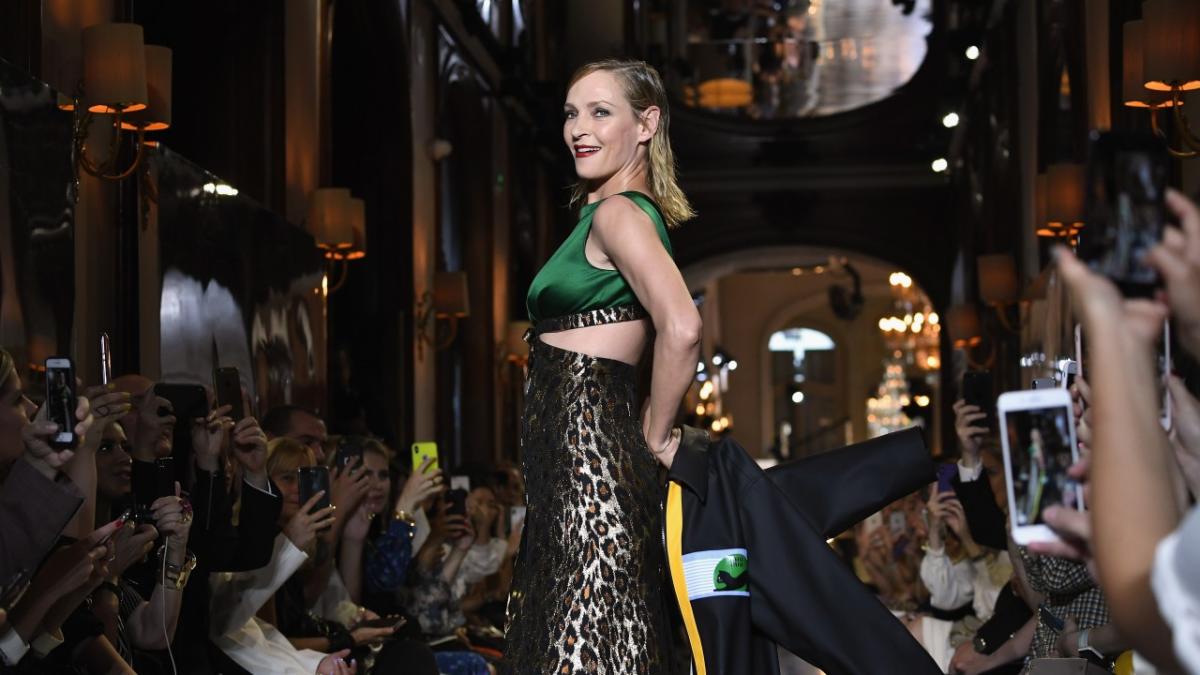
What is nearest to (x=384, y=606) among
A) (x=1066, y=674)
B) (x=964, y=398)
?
(x=964, y=398)

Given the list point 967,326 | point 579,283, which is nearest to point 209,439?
point 579,283

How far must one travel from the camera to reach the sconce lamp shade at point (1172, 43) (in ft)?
16.8

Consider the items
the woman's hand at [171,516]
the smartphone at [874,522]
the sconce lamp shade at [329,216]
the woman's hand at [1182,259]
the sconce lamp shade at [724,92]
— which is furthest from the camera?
the sconce lamp shade at [724,92]

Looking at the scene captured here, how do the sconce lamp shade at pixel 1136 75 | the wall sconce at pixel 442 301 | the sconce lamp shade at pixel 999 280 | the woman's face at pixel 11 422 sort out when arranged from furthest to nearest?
the sconce lamp shade at pixel 999 280, the wall sconce at pixel 442 301, the sconce lamp shade at pixel 1136 75, the woman's face at pixel 11 422

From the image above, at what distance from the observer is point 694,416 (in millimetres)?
24016

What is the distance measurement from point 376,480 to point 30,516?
2677 mm

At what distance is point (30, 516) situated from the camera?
2662 millimetres

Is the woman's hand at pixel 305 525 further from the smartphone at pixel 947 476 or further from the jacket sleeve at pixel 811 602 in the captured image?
the jacket sleeve at pixel 811 602

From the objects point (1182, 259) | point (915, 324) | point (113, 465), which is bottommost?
point (113, 465)

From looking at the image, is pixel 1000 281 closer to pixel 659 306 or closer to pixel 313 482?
pixel 313 482

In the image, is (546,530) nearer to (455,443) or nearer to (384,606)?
(384,606)

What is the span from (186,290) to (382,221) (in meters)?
4.63

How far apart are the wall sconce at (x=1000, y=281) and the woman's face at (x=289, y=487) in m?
6.66

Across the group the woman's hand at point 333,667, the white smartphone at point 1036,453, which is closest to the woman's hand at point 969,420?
the woman's hand at point 333,667
